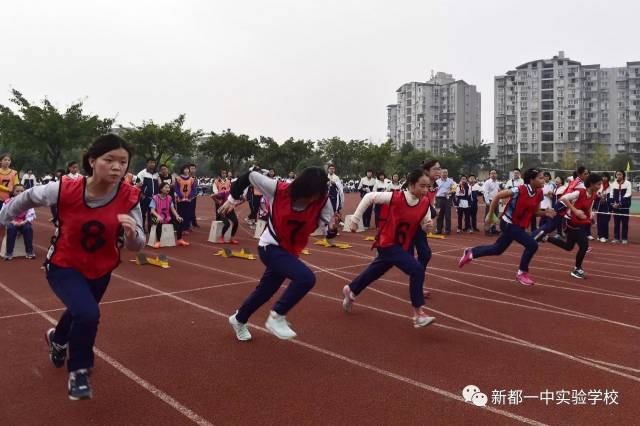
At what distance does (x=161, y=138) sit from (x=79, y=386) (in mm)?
34318

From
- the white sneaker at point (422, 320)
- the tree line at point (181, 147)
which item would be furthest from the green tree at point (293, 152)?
the white sneaker at point (422, 320)

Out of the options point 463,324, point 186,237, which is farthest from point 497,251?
point 186,237

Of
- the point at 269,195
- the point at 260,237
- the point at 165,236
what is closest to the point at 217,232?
the point at 165,236

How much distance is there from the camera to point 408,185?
18.4 ft

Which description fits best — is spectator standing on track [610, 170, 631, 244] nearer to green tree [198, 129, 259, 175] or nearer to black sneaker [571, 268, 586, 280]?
black sneaker [571, 268, 586, 280]

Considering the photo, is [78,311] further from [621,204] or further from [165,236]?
[621,204]

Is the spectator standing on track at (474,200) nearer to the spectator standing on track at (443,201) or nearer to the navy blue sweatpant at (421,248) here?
the spectator standing on track at (443,201)

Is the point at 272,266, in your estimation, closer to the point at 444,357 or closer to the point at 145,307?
the point at 444,357

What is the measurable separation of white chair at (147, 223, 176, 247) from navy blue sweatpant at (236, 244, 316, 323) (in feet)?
23.6

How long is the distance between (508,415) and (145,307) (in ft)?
13.9

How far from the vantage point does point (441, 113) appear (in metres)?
116

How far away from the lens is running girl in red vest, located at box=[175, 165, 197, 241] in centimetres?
1299

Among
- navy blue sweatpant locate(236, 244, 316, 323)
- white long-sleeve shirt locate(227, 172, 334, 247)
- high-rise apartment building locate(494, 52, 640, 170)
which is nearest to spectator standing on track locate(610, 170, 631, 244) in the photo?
white long-sleeve shirt locate(227, 172, 334, 247)

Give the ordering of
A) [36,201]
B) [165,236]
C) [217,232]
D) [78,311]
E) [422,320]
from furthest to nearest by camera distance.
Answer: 1. [217,232]
2. [165,236]
3. [422,320]
4. [36,201]
5. [78,311]
